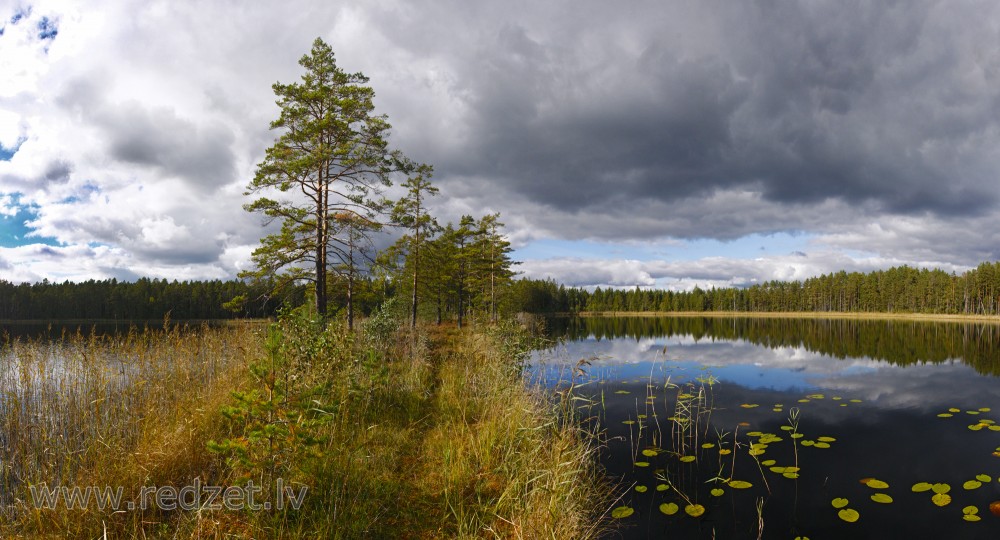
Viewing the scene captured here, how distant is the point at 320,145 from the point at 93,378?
36.6ft

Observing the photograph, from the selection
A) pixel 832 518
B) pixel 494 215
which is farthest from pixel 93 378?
pixel 494 215

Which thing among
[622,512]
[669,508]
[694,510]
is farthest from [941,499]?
[622,512]

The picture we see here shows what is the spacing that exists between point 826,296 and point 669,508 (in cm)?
14913

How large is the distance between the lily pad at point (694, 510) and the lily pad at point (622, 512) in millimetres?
903

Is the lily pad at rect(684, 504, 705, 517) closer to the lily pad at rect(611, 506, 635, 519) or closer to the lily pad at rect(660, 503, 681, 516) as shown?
the lily pad at rect(660, 503, 681, 516)

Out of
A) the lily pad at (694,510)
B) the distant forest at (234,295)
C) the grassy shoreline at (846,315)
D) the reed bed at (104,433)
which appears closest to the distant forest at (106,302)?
the distant forest at (234,295)

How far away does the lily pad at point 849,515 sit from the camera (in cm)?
696

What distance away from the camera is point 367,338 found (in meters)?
13.9

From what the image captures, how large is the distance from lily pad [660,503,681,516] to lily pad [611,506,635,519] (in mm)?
511

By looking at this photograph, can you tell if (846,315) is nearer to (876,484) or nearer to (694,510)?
(876,484)

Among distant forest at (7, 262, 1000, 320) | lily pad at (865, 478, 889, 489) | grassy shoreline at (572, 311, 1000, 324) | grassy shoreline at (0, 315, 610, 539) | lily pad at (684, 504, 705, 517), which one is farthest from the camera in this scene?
distant forest at (7, 262, 1000, 320)

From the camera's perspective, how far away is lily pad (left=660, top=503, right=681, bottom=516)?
7.10 metres

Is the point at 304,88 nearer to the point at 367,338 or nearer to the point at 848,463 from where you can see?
the point at 367,338

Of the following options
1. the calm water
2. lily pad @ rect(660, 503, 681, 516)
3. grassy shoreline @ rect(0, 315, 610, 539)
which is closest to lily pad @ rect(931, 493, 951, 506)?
the calm water
